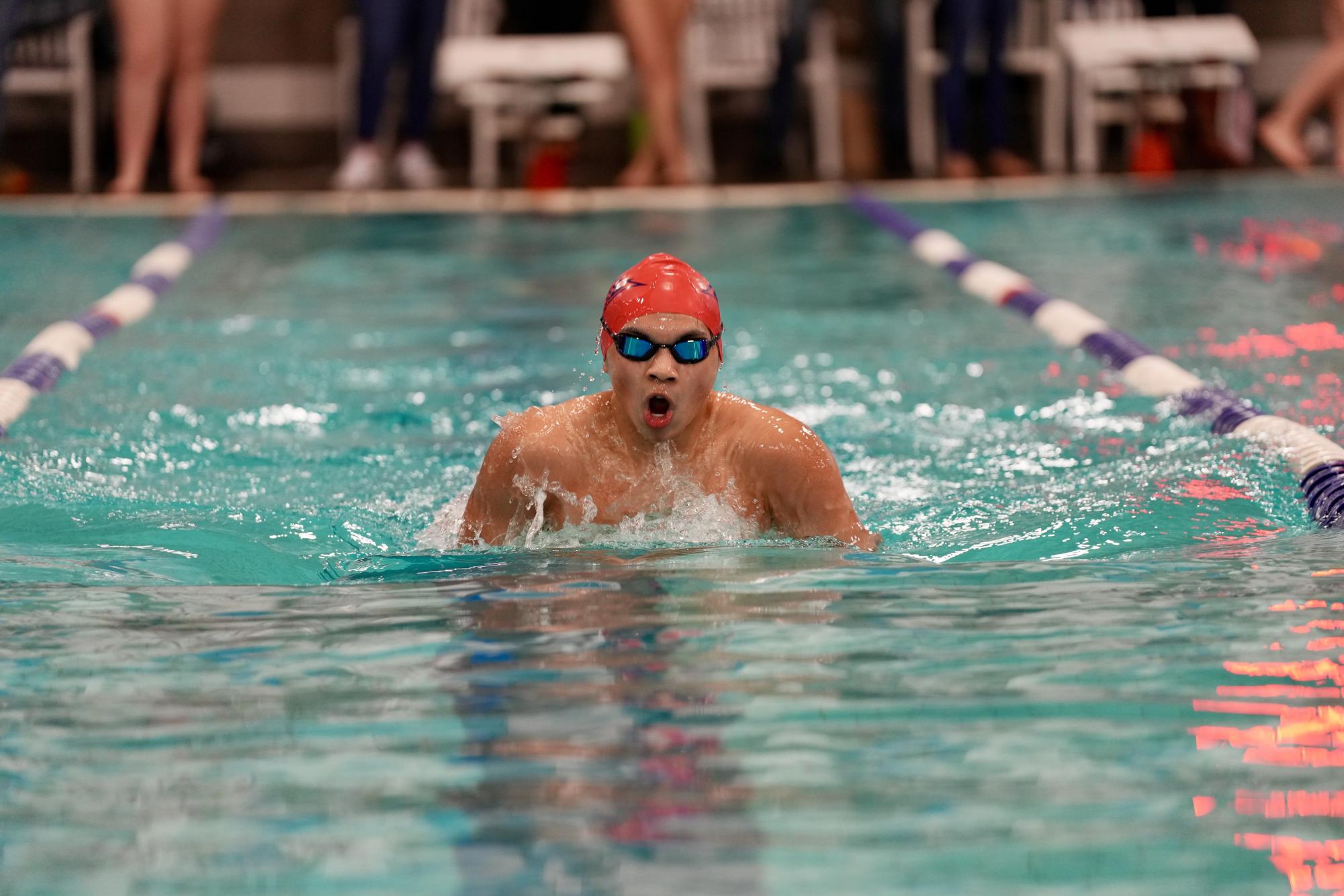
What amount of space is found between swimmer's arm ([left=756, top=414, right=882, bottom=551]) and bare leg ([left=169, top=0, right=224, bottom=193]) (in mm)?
6454

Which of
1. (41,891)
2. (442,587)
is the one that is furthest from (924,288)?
(41,891)

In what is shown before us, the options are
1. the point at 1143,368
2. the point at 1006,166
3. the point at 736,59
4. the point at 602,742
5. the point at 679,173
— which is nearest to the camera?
the point at 602,742

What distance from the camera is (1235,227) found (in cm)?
772

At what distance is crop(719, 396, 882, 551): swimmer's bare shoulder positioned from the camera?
3045 mm

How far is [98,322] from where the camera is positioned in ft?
18.8

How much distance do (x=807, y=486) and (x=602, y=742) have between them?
3.40 ft

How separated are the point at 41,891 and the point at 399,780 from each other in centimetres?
41

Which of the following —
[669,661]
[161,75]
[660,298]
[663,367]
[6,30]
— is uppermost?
[6,30]

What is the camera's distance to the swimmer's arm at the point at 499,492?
3068 mm

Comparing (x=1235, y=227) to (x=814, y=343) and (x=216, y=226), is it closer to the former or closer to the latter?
(x=814, y=343)

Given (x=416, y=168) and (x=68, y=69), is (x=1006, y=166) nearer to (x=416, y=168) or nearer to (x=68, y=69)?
(x=416, y=168)

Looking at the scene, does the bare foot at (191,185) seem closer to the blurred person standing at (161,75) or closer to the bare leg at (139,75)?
the blurred person standing at (161,75)

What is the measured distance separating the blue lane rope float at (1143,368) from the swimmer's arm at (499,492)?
1491 millimetres

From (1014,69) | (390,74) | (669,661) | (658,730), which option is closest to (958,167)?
(1014,69)
